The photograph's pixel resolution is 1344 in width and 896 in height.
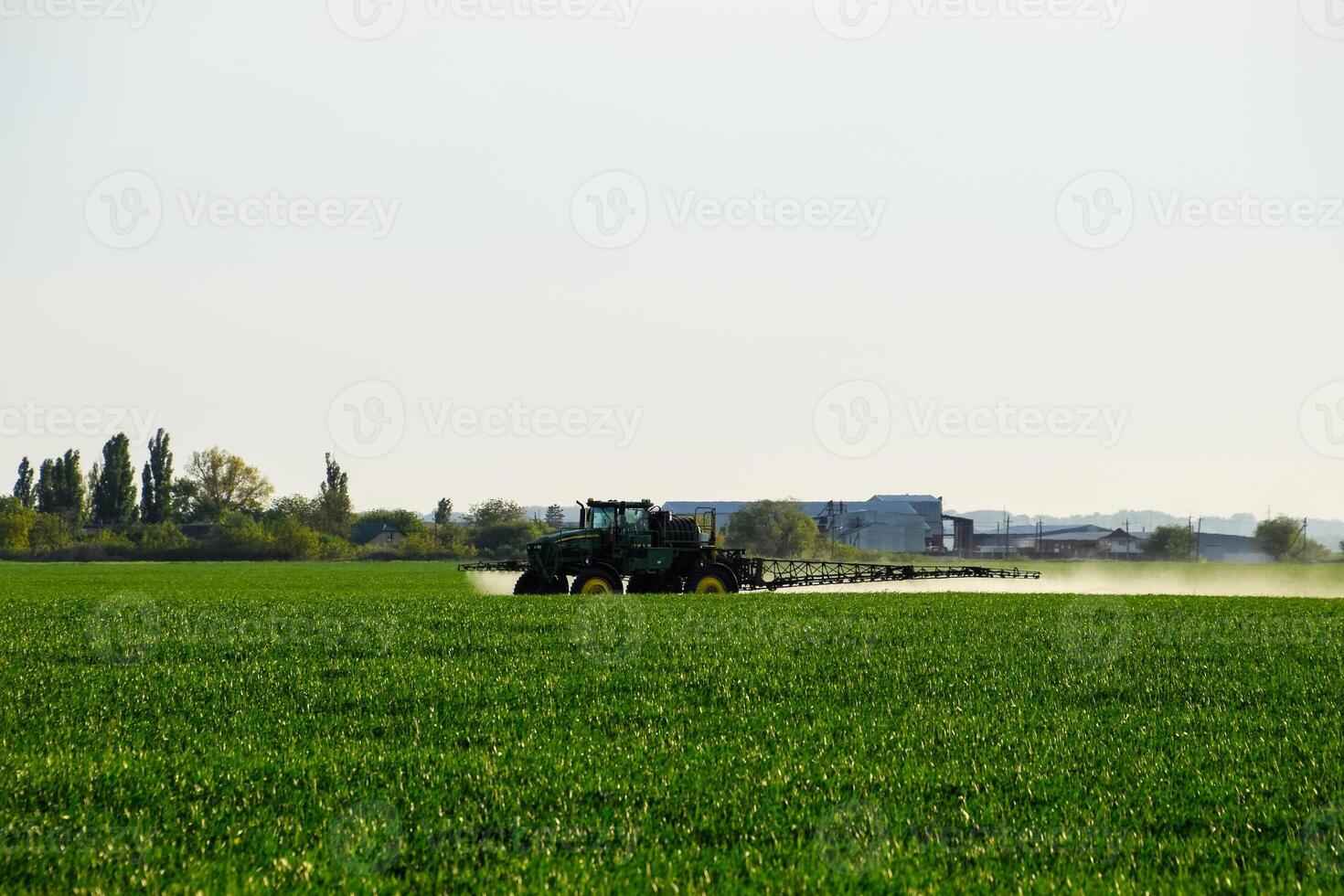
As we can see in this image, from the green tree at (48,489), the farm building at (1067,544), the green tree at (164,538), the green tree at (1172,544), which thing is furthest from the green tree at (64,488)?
the green tree at (1172,544)

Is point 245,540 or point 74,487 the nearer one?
point 245,540

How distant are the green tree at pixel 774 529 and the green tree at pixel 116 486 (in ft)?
225

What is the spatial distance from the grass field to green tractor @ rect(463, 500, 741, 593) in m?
13.7

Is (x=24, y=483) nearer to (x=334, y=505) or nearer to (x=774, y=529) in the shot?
(x=334, y=505)

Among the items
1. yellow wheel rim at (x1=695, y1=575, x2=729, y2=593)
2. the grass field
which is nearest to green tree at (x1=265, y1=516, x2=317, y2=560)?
yellow wheel rim at (x1=695, y1=575, x2=729, y2=593)

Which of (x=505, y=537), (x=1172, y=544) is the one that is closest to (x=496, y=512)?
(x=505, y=537)

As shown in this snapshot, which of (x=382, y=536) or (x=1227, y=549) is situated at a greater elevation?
(x=382, y=536)

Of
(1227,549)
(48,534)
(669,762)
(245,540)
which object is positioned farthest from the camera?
(1227,549)

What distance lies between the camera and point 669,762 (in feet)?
37.1

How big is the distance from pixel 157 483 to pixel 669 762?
444ft

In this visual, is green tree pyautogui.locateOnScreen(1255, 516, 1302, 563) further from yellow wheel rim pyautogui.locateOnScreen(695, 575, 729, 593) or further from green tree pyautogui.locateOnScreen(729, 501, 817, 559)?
yellow wheel rim pyautogui.locateOnScreen(695, 575, 729, 593)

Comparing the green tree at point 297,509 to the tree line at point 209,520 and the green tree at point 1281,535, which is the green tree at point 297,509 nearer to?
the tree line at point 209,520

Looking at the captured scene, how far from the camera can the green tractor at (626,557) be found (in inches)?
1427

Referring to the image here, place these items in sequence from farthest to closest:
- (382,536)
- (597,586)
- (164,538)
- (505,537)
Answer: (382,536) < (505,537) < (164,538) < (597,586)
